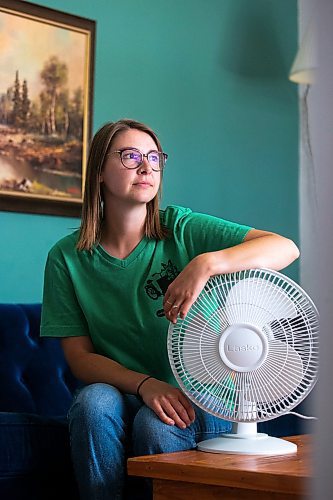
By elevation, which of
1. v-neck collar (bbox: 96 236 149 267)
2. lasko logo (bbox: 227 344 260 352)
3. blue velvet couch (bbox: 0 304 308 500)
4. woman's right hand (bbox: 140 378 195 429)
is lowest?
blue velvet couch (bbox: 0 304 308 500)

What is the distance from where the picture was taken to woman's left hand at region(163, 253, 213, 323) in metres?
1.71

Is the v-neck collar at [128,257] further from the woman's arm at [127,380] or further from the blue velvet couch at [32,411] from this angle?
the blue velvet couch at [32,411]

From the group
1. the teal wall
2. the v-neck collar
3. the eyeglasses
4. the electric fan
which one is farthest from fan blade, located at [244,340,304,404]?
the teal wall

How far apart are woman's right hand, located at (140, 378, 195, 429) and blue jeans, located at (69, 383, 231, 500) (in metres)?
0.01

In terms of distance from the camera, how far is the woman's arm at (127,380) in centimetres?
176

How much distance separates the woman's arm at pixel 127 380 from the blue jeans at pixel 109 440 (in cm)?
2

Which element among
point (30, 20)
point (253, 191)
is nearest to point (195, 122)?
point (253, 191)

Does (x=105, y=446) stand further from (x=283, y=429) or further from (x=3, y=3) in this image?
(x=3, y=3)

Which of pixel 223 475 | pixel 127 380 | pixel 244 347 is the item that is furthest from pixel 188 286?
pixel 223 475

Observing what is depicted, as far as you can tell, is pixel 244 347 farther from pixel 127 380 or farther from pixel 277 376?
pixel 127 380

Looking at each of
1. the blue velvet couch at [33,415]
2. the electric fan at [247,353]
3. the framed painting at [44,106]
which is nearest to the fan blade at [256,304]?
the electric fan at [247,353]

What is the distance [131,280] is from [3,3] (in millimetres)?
1365

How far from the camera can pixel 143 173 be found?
199cm

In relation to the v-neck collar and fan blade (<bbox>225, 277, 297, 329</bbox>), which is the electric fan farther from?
the v-neck collar
